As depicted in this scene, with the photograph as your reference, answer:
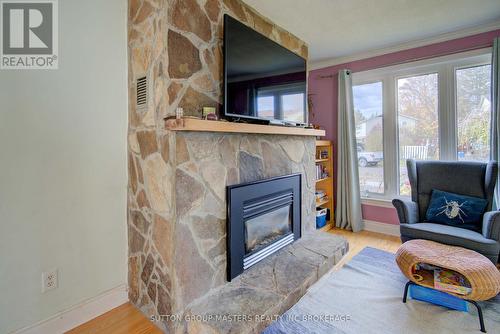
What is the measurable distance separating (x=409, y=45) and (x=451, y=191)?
1843mm

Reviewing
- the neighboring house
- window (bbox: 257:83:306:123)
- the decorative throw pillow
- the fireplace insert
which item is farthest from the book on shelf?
the decorative throw pillow

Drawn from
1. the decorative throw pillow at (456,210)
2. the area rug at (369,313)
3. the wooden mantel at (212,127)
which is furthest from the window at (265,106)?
the decorative throw pillow at (456,210)

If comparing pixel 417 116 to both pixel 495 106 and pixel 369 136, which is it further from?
pixel 495 106

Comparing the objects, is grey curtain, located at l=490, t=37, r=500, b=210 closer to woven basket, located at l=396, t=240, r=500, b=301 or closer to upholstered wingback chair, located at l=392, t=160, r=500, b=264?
upholstered wingback chair, located at l=392, t=160, r=500, b=264

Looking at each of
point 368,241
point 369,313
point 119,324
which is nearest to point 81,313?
point 119,324

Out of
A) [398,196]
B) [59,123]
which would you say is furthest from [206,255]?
[398,196]

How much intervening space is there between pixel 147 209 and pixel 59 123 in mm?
780

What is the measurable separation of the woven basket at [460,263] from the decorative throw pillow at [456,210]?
24.5 inches

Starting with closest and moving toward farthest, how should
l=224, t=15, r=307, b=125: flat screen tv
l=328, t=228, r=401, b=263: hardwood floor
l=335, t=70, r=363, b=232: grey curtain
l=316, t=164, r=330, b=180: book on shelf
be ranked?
l=224, t=15, r=307, b=125: flat screen tv < l=328, t=228, r=401, b=263: hardwood floor < l=335, t=70, r=363, b=232: grey curtain < l=316, t=164, r=330, b=180: book on shelf

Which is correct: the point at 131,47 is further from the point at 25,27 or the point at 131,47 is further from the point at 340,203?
the point at 340,203

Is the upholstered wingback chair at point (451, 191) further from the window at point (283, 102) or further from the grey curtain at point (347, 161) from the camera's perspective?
the window at point (283, 102)

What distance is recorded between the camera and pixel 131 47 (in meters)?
1.88

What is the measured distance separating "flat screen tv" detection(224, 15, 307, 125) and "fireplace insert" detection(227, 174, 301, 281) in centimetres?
60

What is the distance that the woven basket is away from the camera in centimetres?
162
